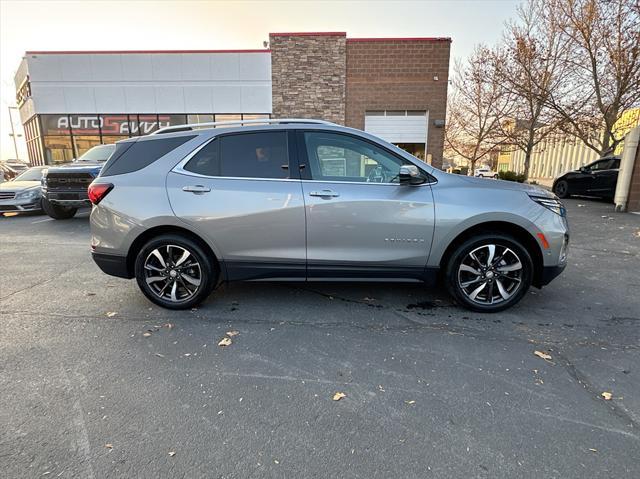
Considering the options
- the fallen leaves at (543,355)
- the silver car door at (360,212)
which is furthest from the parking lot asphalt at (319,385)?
the silver car door at (360,212)

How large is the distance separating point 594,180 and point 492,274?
1339cm

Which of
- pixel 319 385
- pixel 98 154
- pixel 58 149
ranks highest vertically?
pixel 58 149

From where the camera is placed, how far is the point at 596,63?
15.8 meters

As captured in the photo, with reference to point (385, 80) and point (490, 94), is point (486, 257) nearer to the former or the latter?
Answer: point (385, 80)

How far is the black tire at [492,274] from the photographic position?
A: 3723 mm

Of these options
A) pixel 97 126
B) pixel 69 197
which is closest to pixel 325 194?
pixel 69 197

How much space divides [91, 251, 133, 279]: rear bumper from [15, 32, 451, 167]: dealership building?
15.7 metres

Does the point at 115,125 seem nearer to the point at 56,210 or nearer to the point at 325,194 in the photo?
the point at 56,210

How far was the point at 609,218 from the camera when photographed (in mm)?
10203

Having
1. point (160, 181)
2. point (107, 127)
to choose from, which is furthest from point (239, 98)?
point (160, 181)

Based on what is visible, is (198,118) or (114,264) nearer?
(114,264)

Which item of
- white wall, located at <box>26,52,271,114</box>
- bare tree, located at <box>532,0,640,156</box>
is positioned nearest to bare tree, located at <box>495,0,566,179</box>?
bare tree, located at <box>532,0,640,156</box>

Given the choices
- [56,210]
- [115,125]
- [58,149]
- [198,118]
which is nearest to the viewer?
[56,210]

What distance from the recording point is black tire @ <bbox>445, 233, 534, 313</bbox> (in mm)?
3723
